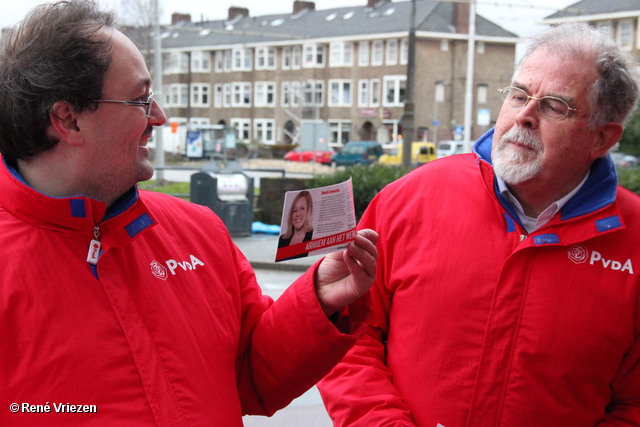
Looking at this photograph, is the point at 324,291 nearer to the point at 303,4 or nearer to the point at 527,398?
the point at 527,398

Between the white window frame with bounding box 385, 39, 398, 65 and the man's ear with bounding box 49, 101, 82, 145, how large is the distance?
5316 cm

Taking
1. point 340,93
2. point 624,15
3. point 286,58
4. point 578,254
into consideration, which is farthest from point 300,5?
point 578,254

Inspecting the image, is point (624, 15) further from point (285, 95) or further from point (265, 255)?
point (265, 255)

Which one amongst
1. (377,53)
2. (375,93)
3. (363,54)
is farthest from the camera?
(363,54)

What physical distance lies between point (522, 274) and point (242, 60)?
206ft

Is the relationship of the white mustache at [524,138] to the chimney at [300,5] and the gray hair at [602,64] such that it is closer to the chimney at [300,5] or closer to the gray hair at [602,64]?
the gray hair at [602,64]

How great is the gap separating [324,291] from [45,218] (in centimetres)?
85

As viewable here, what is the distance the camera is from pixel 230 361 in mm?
2096

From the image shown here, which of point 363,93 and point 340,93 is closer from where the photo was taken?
point 363,93

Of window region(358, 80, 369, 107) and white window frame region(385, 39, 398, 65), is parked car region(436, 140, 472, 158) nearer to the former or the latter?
white window frame region(385, 39, 398, 65)

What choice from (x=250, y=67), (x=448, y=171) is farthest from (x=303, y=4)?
(x=448, y=171)

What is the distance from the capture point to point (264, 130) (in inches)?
2448

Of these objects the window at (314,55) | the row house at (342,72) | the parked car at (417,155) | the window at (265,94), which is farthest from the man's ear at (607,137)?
the window at (265,94)

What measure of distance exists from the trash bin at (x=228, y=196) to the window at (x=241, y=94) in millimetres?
50679
